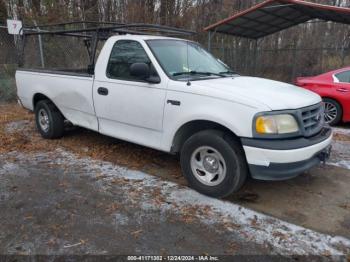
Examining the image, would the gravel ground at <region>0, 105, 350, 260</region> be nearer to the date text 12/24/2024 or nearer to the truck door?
the date text 12/24/2024

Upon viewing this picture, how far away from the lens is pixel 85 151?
562 centimetres

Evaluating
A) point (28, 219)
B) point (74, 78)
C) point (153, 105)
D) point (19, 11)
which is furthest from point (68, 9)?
point (28, 219)

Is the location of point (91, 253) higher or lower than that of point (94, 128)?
lower

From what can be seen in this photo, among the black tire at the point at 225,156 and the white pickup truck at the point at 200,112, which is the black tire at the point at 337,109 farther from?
the black tire at the point at 225,156

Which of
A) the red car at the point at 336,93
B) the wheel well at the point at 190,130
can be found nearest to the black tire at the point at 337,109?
the red car at the point at 336,93

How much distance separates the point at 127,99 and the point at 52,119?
2.21 meters

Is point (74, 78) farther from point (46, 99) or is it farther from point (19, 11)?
point (19, 11)

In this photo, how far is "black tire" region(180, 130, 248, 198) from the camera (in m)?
3.62

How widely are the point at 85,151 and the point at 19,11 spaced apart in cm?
976

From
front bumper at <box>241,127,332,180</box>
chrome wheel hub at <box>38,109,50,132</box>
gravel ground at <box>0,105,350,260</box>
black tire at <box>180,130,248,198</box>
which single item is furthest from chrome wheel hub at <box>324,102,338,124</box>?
chrome wheel hub at <box>38,109,50,132</box>

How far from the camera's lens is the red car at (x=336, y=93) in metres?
7.44

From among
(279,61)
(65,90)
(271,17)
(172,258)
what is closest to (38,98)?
(65,90)

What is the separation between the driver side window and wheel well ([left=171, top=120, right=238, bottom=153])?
94 centimetres

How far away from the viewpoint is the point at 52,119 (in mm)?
6004
